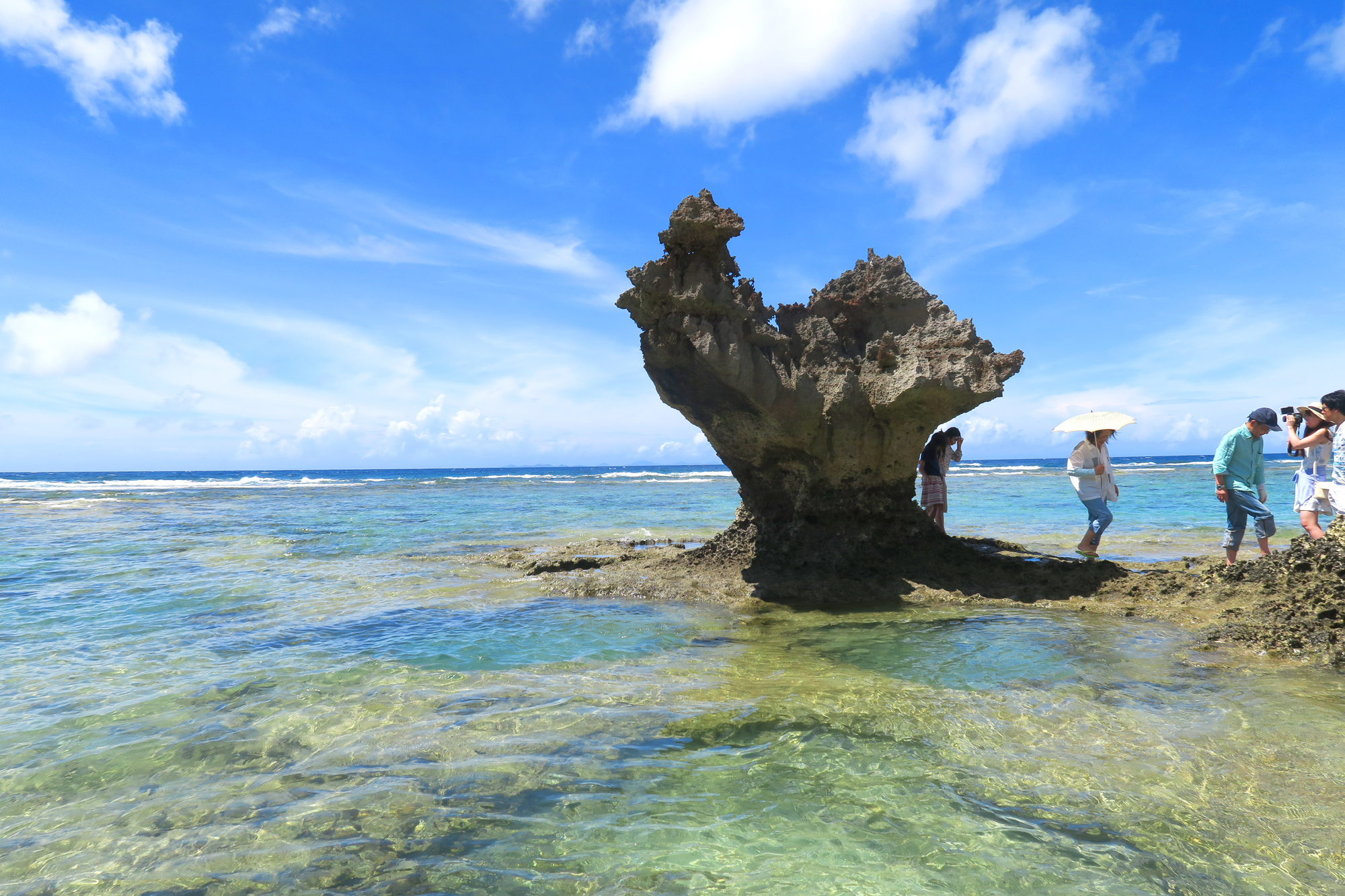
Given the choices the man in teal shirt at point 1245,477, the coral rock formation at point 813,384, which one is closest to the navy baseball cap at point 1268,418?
the man in teal shirt at point 1245,477

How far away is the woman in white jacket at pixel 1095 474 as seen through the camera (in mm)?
8523

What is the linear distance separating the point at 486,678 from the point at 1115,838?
366 cm

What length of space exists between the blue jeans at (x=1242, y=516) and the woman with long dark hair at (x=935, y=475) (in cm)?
292

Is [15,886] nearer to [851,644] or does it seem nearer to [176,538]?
[851,644]

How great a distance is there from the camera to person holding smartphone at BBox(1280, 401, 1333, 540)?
719 cm

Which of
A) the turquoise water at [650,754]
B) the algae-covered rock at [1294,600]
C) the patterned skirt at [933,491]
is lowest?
the turquoise water at [650,754]

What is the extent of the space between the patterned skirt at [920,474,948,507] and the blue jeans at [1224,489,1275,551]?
2974 mm

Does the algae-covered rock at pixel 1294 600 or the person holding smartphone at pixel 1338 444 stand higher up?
the person holding smartphone at pixel 1338 444

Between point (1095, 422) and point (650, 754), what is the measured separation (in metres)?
7.24

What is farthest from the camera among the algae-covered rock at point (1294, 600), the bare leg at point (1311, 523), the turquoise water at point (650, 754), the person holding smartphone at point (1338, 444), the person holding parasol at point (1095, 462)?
the person holding parasol at point (1095, 462)

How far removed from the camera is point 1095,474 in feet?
28.2

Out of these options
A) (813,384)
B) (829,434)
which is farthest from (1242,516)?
(813,384)

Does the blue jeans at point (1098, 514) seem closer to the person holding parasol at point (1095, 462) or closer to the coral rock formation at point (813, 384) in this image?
the person holding parasol at point (1095, 462)

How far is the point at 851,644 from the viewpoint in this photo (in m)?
5.64
